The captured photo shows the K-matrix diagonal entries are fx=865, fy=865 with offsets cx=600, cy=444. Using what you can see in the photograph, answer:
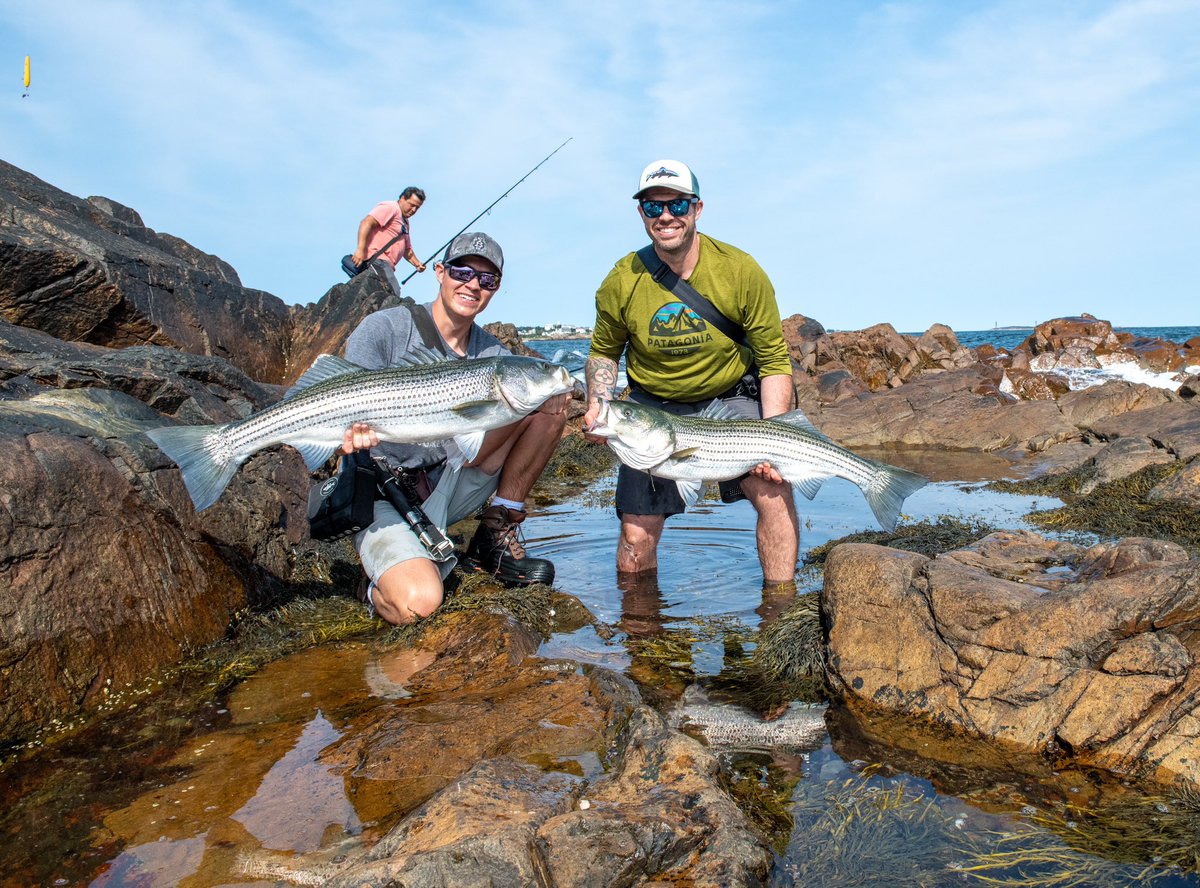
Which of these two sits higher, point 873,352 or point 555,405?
point 873,352

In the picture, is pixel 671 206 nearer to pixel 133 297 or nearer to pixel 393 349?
pixel 393 349

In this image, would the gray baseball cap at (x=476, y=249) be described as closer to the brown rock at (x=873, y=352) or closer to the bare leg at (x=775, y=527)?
the bare leg at (x=775, y=527)

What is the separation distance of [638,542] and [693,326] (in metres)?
1.99

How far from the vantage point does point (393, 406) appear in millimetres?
5691

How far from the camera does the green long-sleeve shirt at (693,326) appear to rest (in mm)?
6918

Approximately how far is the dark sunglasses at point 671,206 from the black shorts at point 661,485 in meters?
1.57

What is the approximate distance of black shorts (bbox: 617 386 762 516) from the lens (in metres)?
7.37

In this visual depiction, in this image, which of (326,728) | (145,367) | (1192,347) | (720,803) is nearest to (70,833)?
(326,728)

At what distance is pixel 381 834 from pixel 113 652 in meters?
2.37

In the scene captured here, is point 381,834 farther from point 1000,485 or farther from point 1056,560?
point 1000,485

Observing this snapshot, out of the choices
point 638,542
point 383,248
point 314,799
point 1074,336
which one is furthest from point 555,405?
point 1074,336

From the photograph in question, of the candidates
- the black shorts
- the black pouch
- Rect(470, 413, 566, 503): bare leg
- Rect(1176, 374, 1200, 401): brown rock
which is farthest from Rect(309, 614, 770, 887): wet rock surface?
Rect(1176, 374, 1200, 401): brown rock

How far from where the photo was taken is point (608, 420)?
20.2 feet

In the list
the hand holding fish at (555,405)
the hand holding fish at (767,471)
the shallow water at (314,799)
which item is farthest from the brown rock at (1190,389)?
the shallow water at (314,799)
